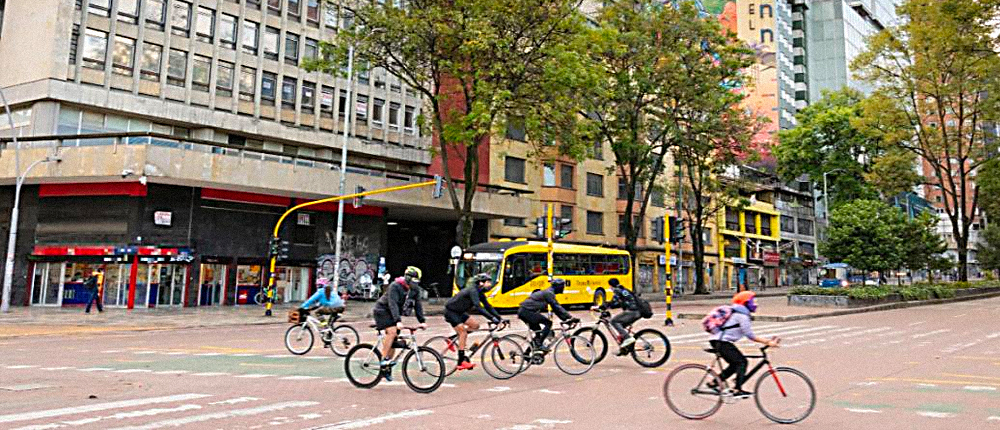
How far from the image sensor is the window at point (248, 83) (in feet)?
116

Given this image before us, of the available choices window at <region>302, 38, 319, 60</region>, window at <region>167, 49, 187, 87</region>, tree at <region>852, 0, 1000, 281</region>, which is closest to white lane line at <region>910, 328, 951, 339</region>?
tree at <region>852, 0, 1000, 281</region>

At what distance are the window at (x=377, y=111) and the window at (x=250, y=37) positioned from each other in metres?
7.20

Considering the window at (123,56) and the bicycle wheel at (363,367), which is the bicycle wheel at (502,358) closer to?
the bicycle wheel at (363,367)

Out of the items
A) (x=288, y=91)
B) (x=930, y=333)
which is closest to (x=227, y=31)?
(x=288, y=91)

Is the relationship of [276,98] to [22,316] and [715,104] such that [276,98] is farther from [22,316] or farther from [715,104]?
[715,104]

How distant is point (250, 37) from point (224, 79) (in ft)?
9.04

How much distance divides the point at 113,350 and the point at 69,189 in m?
19.2

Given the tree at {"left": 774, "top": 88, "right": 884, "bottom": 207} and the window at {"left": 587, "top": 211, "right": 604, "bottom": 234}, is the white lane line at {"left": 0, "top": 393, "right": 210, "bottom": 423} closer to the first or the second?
the window at {"left": 587, "top": 211, "right": 604, "bottom": 234}

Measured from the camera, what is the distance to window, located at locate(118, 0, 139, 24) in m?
31.6

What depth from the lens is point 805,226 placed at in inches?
3108

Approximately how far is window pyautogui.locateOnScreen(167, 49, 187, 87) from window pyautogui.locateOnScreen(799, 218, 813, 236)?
215ft

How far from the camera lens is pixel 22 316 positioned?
24.8m

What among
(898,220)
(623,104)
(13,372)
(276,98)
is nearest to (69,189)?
(276,98)

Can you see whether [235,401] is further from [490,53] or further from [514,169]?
[514,169]
